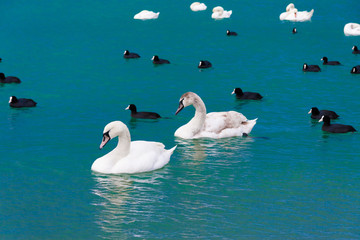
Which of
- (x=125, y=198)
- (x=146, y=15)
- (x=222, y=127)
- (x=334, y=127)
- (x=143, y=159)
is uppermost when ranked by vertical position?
(x=146, y=15)

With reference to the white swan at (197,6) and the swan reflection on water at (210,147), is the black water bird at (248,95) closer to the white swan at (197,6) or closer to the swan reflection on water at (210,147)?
the swan reflection on water at (210,147)

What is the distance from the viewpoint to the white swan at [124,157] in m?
23.4

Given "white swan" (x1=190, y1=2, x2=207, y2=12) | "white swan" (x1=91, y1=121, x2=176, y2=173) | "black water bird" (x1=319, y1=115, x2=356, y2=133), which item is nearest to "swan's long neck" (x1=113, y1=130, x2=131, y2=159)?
"white swan" (x1=91, y1=121, x2=176, y2=173)

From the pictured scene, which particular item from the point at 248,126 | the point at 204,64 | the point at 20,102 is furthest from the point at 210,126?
the point at 204,64

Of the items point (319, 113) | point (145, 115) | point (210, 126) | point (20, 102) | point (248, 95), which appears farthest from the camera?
point (248, 95)

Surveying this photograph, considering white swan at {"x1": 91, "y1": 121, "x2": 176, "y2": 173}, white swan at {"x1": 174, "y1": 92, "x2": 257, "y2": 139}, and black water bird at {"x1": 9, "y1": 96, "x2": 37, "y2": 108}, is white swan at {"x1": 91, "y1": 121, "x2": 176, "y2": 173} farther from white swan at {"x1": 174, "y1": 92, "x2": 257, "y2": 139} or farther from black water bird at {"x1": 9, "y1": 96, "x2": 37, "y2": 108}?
black water bird at {"x1": 9, "y1": 96, "x2": 37, "y2": 108}

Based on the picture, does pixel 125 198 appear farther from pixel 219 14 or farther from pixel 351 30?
pixel 219 14

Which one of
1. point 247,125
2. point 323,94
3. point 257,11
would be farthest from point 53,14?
point 247,125

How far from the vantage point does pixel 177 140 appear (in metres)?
28.4

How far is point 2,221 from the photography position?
19.6 m

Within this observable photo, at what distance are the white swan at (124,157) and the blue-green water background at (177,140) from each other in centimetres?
36

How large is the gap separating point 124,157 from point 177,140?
511cm

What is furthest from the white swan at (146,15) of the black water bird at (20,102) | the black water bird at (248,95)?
the black water bird at (20,102)

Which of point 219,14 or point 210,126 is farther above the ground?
point 219,14
